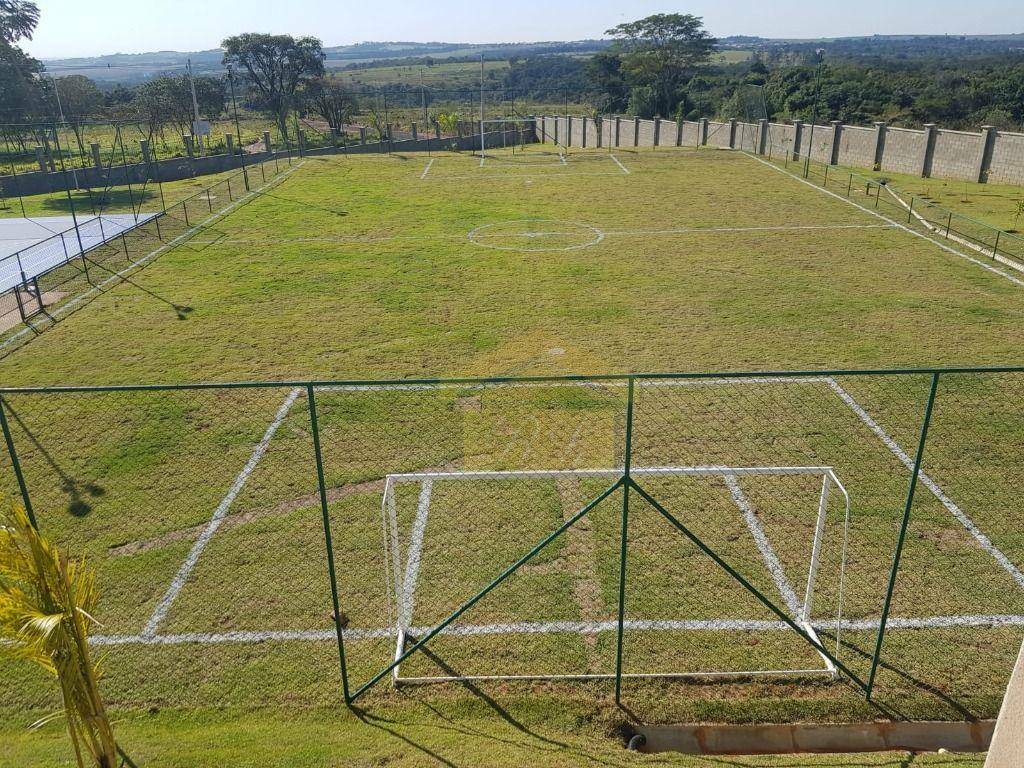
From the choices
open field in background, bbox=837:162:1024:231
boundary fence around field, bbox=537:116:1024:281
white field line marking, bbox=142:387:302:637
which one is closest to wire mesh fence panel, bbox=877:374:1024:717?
white field line marking, bbox=142:387:302:637

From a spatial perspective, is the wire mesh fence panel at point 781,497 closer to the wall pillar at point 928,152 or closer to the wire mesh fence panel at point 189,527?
the wire mesh fence panel at point 189,527

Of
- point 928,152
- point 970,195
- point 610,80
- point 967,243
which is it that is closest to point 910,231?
point 967,243

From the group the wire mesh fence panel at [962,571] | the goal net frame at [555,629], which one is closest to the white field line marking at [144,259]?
the goal net frame at [555,629]

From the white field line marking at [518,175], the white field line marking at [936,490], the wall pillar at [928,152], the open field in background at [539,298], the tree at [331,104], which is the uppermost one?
the tree at [331,104]

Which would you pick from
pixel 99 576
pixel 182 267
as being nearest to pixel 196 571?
pixel 99 576

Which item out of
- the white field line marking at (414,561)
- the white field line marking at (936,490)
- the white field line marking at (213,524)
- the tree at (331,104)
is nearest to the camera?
the white field line marking at (414,561)

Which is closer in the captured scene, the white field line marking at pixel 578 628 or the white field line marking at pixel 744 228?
the white field line marking at pixel 578 628
